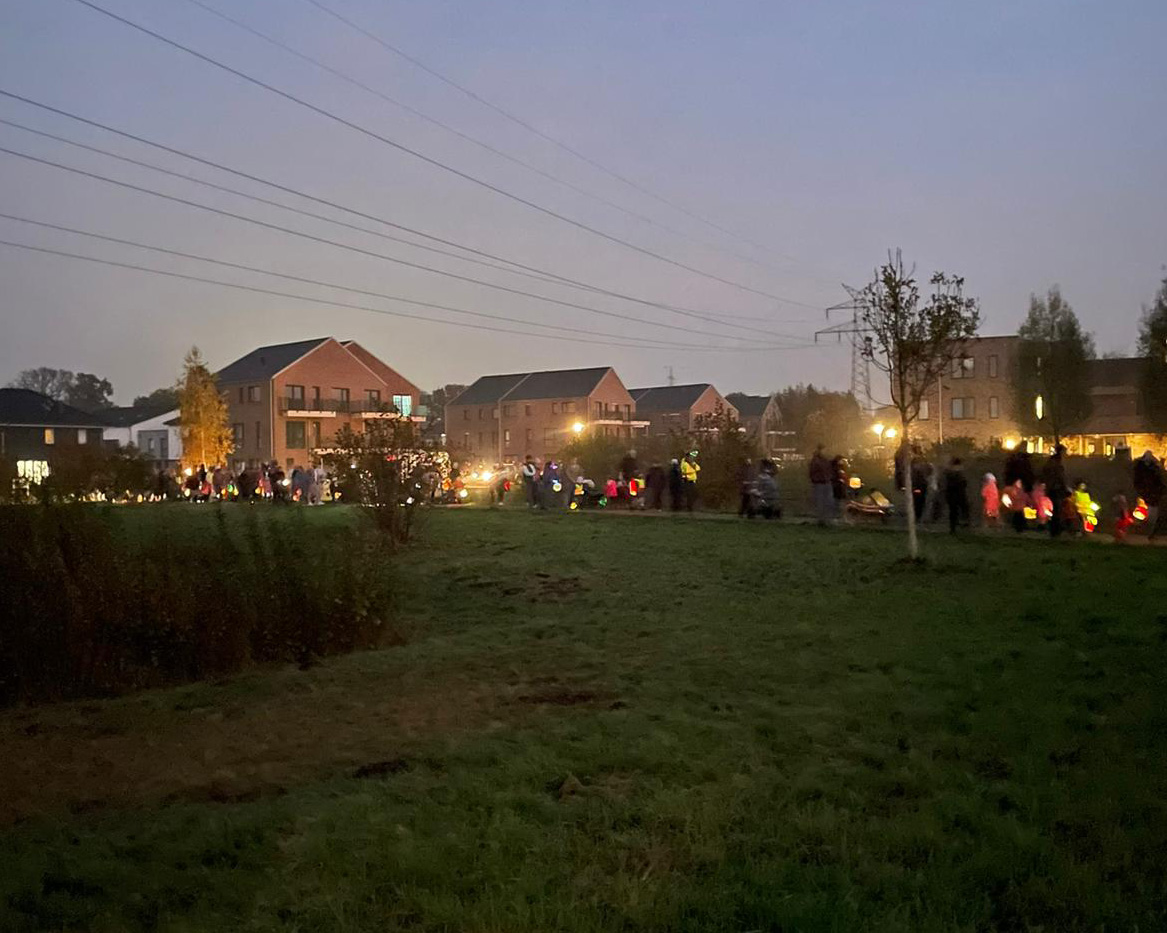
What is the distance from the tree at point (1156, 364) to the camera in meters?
44.3

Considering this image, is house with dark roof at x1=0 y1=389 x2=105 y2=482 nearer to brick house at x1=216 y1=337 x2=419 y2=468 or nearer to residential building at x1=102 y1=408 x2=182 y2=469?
brick house at x1=216 y1=337 x2=419 y2=468

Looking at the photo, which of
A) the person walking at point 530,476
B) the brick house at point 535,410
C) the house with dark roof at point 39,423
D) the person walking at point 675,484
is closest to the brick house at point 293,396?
the house with dark roof at point 39,423

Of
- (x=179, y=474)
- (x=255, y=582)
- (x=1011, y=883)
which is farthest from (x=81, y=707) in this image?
(x=179, y=474)

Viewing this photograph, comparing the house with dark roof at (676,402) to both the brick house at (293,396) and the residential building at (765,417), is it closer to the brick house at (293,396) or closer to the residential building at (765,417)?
the residential building at (765,417)

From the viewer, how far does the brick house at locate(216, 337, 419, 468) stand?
222ft

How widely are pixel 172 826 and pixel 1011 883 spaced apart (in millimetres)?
4041

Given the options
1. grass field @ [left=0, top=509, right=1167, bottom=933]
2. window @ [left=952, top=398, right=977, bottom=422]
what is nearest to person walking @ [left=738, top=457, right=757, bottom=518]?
grass field @ [left=0, top=509, right=1167, bottom=933]

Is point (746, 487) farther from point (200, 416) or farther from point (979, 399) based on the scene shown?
point (979, 399)

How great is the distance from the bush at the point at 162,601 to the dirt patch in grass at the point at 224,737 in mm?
602

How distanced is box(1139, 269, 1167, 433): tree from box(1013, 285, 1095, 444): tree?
37.2 ft

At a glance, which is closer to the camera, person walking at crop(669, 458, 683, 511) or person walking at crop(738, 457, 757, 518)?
person walking at crop(738, 457, 757, 518)

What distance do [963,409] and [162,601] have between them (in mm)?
60901

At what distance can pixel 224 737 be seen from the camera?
7707 mm

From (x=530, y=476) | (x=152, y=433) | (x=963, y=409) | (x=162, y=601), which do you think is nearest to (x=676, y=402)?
(x=963, y=409)
